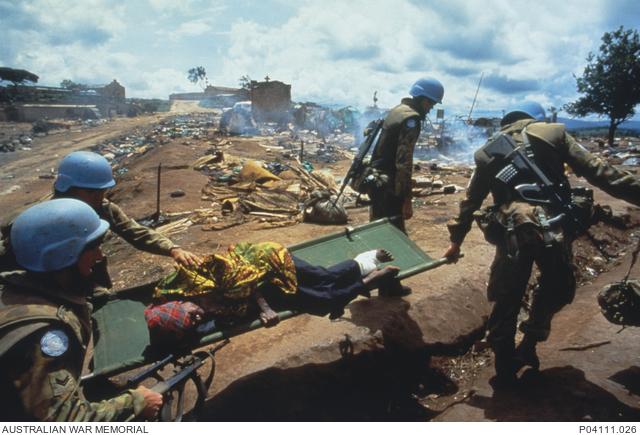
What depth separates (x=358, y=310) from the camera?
13.1ft

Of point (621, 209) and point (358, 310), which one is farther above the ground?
point (621, 209)

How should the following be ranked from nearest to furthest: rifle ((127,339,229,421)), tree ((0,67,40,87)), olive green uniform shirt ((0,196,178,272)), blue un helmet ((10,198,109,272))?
blue un helmet ((10,198,109,272)) < rifle ((127,339,229,421)) < olive green uniform shirt ((0,196,178,272)) < tree ((0,67,40,87))

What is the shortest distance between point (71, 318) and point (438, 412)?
8.86 ft

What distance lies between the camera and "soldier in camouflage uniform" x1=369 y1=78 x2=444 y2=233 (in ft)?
12.6

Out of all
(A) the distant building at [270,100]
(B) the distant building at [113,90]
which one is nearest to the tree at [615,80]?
(A) the distant building at [270,100]

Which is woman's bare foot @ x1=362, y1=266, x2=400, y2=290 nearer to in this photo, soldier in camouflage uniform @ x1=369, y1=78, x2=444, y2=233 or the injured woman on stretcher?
the injured woman on stretcher

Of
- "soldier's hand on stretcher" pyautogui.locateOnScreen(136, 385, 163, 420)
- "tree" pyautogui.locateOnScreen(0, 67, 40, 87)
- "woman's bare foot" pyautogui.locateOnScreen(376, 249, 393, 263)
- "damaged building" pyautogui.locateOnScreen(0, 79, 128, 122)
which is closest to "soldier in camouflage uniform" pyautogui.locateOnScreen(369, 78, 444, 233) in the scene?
"woman's bare foot" pyautogui.locateOnScreen(376, 249, 393, 263)

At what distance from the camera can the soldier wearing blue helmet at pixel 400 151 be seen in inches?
151

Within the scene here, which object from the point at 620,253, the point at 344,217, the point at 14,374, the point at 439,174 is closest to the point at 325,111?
the point at 439,174

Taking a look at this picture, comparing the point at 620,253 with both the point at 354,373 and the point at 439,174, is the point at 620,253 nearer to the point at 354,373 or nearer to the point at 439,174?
the point at 354,373

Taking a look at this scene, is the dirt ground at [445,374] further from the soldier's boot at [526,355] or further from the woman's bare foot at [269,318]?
the woman's bare foot at [269,318]

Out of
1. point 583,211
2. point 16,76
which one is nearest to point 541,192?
point 583,211

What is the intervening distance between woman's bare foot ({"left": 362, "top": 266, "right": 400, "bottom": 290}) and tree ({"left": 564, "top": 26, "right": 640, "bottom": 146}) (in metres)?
23.4

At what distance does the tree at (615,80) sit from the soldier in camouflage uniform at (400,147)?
22297 millimetres
